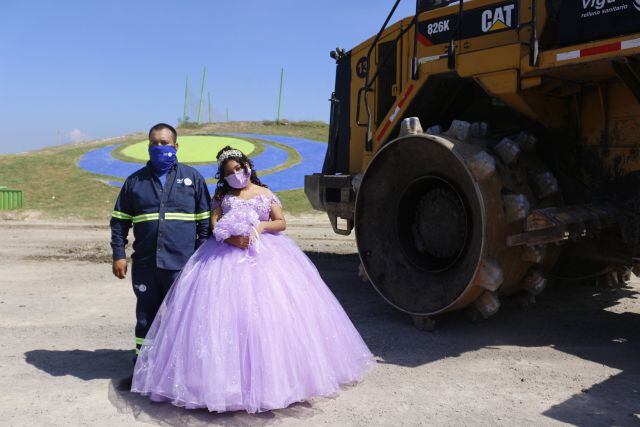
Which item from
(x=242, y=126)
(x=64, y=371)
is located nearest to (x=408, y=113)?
(x=64, y=371)

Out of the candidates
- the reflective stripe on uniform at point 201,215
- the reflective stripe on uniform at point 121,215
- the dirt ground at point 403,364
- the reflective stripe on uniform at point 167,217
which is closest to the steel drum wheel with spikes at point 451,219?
the dirt ground at point 403,364

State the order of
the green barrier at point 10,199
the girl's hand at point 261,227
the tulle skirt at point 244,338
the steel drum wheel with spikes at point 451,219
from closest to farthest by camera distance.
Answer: the tulle skirt at point 244,338 → the girl's hand at point 261,227 → the steel drum wheel with spikes at point 451,219 → the green barrier at point 10,199

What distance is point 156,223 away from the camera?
434 cm

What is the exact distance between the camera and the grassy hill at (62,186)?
17.0 m

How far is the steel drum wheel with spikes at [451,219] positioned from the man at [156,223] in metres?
1.99

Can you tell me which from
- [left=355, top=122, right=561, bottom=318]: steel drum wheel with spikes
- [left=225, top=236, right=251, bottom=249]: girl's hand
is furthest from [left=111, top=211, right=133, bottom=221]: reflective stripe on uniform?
[left=355, top=122, right=561, bottom=318]: steel drum wheel with spikes

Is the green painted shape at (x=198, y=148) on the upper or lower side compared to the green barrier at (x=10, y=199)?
upper

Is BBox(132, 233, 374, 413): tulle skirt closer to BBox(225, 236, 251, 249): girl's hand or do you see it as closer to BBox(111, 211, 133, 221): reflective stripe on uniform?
BBox(225, 236, 251, 249): girl's hand

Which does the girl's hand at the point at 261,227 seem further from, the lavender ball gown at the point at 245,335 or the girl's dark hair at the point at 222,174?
the girl's dark hair at the point at 222,174

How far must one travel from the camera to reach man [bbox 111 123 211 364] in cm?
433

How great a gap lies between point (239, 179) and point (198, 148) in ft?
66.1

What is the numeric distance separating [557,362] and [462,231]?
4.43 ft

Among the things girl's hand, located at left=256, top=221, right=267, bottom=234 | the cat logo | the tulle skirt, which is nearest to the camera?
the tulle skirt

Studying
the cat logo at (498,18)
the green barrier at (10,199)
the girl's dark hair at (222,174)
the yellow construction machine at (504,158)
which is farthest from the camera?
the green barrier at (10,199)
